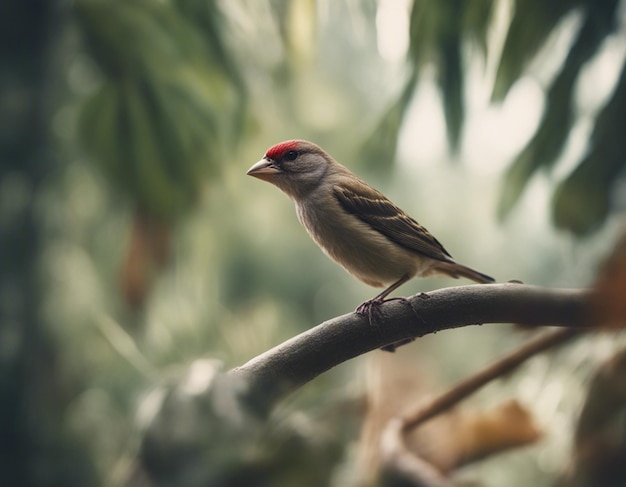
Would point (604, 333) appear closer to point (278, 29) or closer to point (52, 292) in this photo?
point (278, 29)

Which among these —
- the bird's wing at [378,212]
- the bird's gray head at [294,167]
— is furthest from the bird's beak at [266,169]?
the bird's wing at [378,212]

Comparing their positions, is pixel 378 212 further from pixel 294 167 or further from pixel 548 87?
pixel 548 87

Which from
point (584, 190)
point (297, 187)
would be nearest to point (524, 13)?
point (584, 190)

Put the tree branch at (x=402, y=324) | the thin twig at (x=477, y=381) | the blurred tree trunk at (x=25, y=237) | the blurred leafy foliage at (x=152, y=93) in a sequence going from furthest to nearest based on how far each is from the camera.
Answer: the blurred leafy foliage at (x=152, y=93) < the blurred tree trunk at (x=25, y=237) < the thin twig at (x=477, y=381) < the tree branch at (x=402, y=324)

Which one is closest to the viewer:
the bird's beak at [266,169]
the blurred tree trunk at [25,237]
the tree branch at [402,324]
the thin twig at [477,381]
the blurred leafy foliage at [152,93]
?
the tree branch at [402,324]

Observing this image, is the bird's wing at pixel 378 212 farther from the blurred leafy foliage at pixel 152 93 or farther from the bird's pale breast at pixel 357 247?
the blurred leafy foliage at pixel 152 93

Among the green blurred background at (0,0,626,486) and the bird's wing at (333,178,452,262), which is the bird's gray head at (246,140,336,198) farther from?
the green blurred background at (0,0,626,486)

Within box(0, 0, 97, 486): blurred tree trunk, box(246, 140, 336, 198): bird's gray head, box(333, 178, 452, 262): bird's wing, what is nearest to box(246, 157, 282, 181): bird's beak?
box(246, 140, 336, 198): bird's gray head
